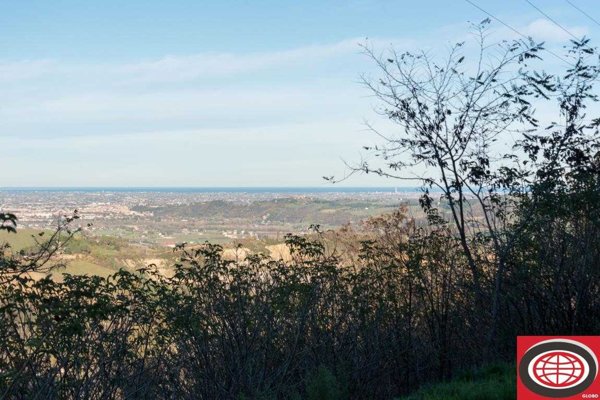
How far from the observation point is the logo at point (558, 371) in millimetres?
5051

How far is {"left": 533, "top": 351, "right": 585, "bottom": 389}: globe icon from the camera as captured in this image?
16.7 ft

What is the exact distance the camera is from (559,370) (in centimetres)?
518

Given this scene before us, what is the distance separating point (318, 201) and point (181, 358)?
1748 inches

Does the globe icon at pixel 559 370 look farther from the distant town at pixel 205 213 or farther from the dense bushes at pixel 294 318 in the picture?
the distant town at pixel 205 213

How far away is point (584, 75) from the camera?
29.1 ft

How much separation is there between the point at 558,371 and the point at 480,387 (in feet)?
3.23

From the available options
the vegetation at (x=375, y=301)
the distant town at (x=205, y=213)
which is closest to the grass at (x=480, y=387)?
the vegetation at (x=375, y=301)

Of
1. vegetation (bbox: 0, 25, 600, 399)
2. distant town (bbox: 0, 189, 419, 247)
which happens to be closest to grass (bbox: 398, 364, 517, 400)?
vegetation (bbox: 0, 25, 600, 399)

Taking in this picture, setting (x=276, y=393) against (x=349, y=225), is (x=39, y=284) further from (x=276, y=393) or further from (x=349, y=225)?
(x=349, y=225)

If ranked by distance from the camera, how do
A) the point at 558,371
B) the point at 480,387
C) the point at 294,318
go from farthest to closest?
the point at 294,318, the point at 480,387, the point at 558,371

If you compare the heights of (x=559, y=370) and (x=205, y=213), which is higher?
(x=559, y=370)

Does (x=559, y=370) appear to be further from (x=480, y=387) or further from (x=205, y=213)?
(x=205, y=213)

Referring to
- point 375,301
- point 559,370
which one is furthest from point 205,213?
point 559,370

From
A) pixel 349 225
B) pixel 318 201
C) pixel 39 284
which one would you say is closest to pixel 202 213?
pixel 318 201
